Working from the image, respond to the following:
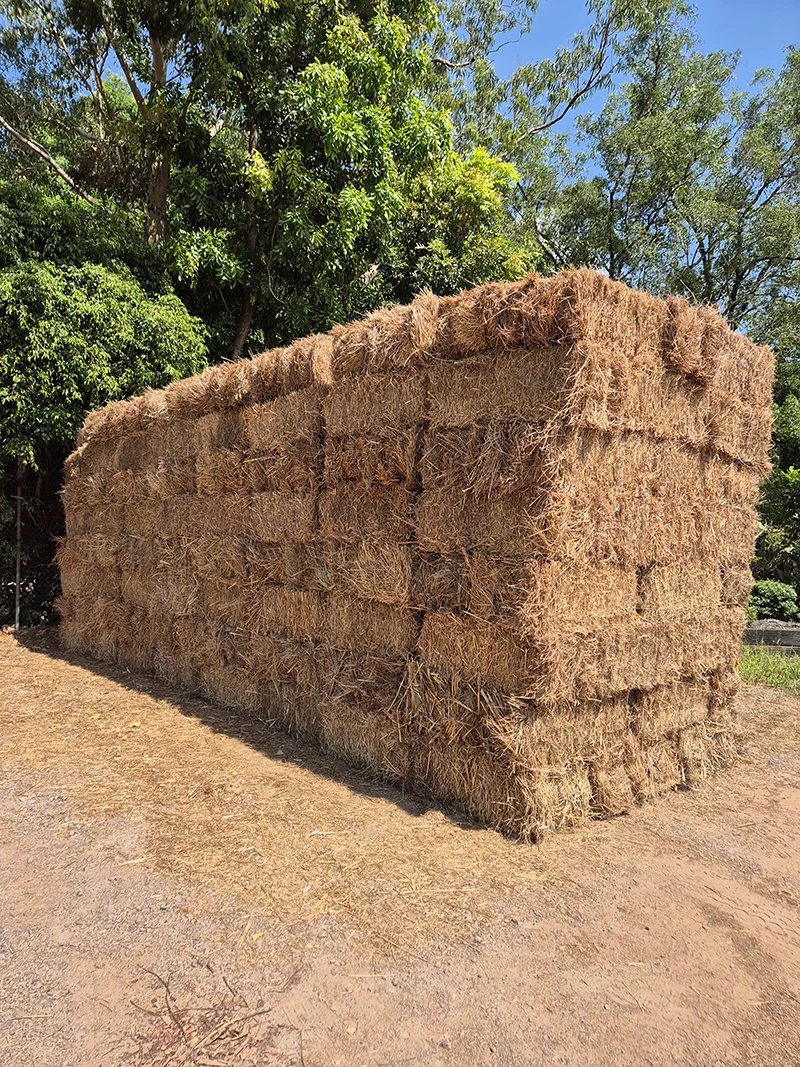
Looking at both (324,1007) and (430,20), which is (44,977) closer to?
(324,1007)

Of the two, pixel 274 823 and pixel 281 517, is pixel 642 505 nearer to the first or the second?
pixel 281 517

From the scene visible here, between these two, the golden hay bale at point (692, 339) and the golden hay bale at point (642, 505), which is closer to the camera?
the golden hay bale at point (642, 505)

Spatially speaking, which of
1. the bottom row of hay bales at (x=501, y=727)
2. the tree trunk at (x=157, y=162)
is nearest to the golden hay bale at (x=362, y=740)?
the bottom row of hay bales at (x=501, y=727)

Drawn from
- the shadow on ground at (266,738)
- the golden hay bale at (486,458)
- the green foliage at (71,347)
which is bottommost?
the shadow on ground at (266,738)

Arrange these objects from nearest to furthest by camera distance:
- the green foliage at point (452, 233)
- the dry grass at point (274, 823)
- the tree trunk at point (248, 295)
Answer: the dry grass at point (274, 823) → the tree trunk at point (248, 295) → the green foliage at point (452, 233)

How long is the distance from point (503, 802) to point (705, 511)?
261cm

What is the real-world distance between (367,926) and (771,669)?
22.0 feet

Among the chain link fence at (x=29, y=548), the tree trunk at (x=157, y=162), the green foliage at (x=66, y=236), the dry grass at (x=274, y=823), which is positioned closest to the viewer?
the dry grass at (x=274, y=823)

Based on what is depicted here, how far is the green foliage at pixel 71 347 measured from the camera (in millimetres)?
8312

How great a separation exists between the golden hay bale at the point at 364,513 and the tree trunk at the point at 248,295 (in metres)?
7.03

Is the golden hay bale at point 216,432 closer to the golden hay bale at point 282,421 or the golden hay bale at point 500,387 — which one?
the golden hay bale at point 282,421

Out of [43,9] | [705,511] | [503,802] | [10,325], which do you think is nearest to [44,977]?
[503,802]

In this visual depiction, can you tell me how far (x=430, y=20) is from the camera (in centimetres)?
1270

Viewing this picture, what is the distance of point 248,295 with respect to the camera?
12273 millimetres
